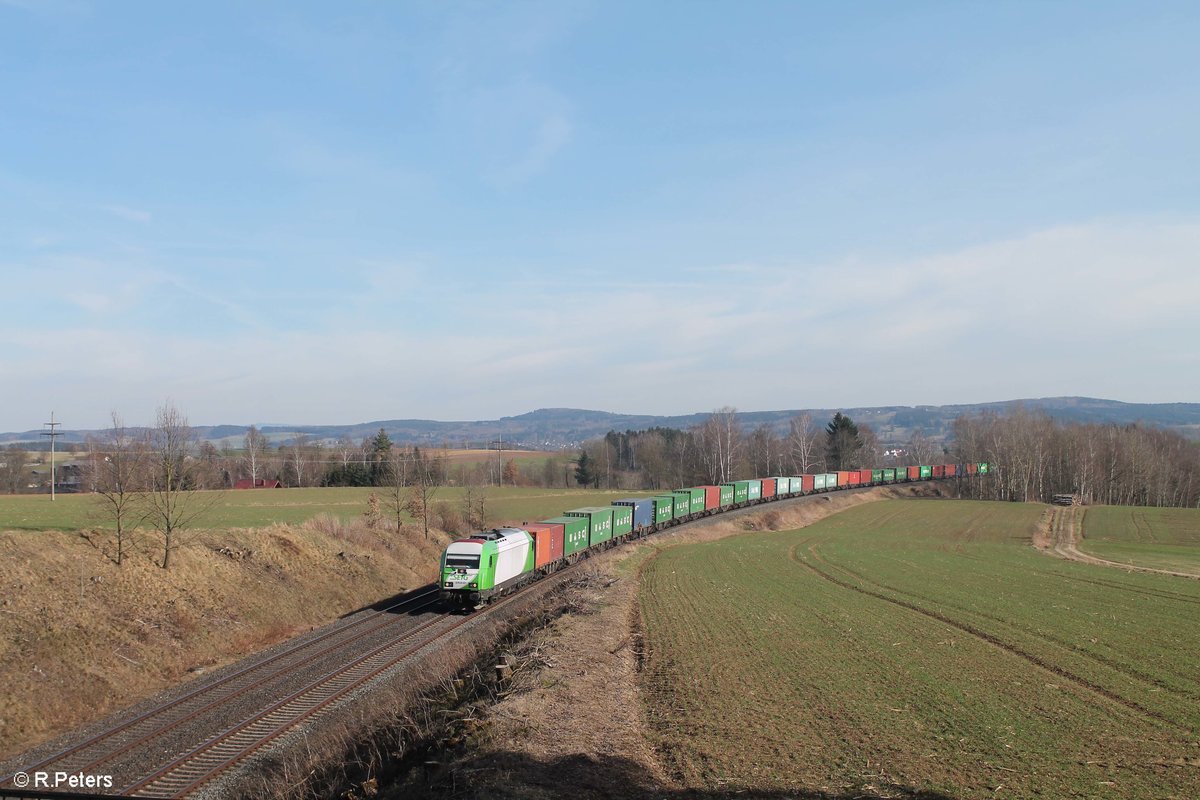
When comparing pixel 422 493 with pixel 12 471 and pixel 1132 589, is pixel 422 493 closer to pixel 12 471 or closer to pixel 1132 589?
pixel 1132 589

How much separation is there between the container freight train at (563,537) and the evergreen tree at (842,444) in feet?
159

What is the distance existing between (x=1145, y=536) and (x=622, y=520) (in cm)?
4470

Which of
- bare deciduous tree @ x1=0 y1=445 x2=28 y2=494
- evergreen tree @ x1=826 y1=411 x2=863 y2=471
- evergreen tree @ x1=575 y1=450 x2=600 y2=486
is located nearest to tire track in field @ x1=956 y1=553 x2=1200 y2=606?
evergreen tree @ x1=826 y1=411 x2=863 y2=471

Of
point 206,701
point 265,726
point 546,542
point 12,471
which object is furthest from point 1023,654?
point 12,471

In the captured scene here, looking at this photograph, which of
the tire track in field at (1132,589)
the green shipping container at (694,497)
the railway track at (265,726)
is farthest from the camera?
the green shipping container at (694,497)

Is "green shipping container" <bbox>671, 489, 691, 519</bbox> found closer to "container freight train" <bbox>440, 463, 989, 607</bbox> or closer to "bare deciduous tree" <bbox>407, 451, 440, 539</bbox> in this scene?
"container freight train" <bbox>440, 463, 989, 607</bbox>

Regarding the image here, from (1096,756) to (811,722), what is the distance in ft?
15.1

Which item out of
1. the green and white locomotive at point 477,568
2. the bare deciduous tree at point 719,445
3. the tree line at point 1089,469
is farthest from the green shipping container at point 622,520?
the tree line at point 1089,469

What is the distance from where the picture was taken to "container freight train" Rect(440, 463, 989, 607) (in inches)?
1235

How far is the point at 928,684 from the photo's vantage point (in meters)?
16.4

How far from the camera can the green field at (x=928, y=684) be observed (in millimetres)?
11625

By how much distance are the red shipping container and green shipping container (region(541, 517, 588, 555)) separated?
22.5 inches

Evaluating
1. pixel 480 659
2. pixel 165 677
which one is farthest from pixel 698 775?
pixel 165 677

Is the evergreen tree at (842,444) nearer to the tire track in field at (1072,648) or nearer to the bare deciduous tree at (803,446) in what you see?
the bare deciduous tree at (803,446)
